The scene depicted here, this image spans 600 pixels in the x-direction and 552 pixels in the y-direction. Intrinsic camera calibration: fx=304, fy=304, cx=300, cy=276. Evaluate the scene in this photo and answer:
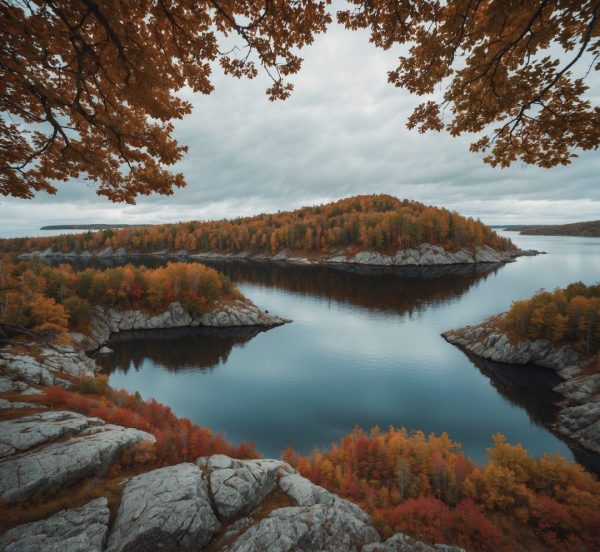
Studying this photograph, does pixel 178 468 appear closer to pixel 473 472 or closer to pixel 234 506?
pixel 234 506

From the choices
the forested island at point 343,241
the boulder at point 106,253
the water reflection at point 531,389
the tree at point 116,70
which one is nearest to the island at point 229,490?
the tree at point 116,70

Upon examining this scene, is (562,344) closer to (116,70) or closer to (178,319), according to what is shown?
(116,70)

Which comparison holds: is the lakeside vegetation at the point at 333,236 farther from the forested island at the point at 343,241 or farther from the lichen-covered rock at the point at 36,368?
the lichen-covered rock at the point at 36,368

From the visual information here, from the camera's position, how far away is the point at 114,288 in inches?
2293

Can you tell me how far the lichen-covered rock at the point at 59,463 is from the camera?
32.9 feet

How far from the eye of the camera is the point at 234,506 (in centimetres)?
1193

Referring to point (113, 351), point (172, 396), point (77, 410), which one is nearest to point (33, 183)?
point (77, 410)

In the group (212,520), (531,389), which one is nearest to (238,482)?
(212,520)

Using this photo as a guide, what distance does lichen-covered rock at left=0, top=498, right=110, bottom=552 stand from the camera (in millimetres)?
8391

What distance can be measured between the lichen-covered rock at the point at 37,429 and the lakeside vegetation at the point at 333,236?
127971mm

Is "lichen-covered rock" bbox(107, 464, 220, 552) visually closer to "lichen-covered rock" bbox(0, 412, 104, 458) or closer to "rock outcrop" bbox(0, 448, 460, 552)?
"rock outcrop" bbox(0, 448, 460, 552)

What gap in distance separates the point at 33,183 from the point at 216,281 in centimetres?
5586

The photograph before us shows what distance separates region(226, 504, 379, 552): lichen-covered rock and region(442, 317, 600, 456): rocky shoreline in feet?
83.6

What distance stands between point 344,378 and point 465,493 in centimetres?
2262
